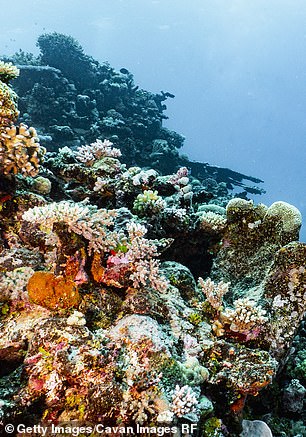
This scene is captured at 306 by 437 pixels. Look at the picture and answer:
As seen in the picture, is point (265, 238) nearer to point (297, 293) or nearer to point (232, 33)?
point (297, 293)

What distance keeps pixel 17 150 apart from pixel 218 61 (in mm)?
161787

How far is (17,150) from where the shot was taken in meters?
3.71

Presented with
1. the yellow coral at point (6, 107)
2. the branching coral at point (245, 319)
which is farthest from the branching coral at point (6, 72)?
the branching coral at point (245, 319)

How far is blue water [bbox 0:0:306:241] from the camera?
7356 centimetres

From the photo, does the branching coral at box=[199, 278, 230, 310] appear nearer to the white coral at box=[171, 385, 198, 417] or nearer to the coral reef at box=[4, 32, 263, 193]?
the white coral at box=[171, 385, 198, 417]

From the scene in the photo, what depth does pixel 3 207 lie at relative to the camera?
4.02m

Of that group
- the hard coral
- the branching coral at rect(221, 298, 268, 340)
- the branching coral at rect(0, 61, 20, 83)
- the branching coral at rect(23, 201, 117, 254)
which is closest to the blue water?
the branching coral at rect(0, 61, 20, 83)

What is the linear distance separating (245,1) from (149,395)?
108170 millimetres

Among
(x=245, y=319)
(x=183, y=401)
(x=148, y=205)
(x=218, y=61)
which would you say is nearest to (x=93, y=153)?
(x=148, y=205)

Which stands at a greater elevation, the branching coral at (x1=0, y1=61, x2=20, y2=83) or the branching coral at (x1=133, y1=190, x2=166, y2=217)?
the branching coral at (x1=0, y1=61, x2=20, y2=83)

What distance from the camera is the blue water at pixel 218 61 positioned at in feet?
241

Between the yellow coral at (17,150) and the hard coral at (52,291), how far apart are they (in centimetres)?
154

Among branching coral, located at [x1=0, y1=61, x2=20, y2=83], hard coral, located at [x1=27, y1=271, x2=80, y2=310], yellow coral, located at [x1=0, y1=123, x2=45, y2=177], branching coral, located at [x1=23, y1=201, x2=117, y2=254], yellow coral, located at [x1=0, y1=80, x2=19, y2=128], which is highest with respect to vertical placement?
branching coral, located at [x1=0, y1=61, x2=20, y2=83]

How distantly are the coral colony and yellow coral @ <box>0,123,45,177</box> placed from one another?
2 centimetres
